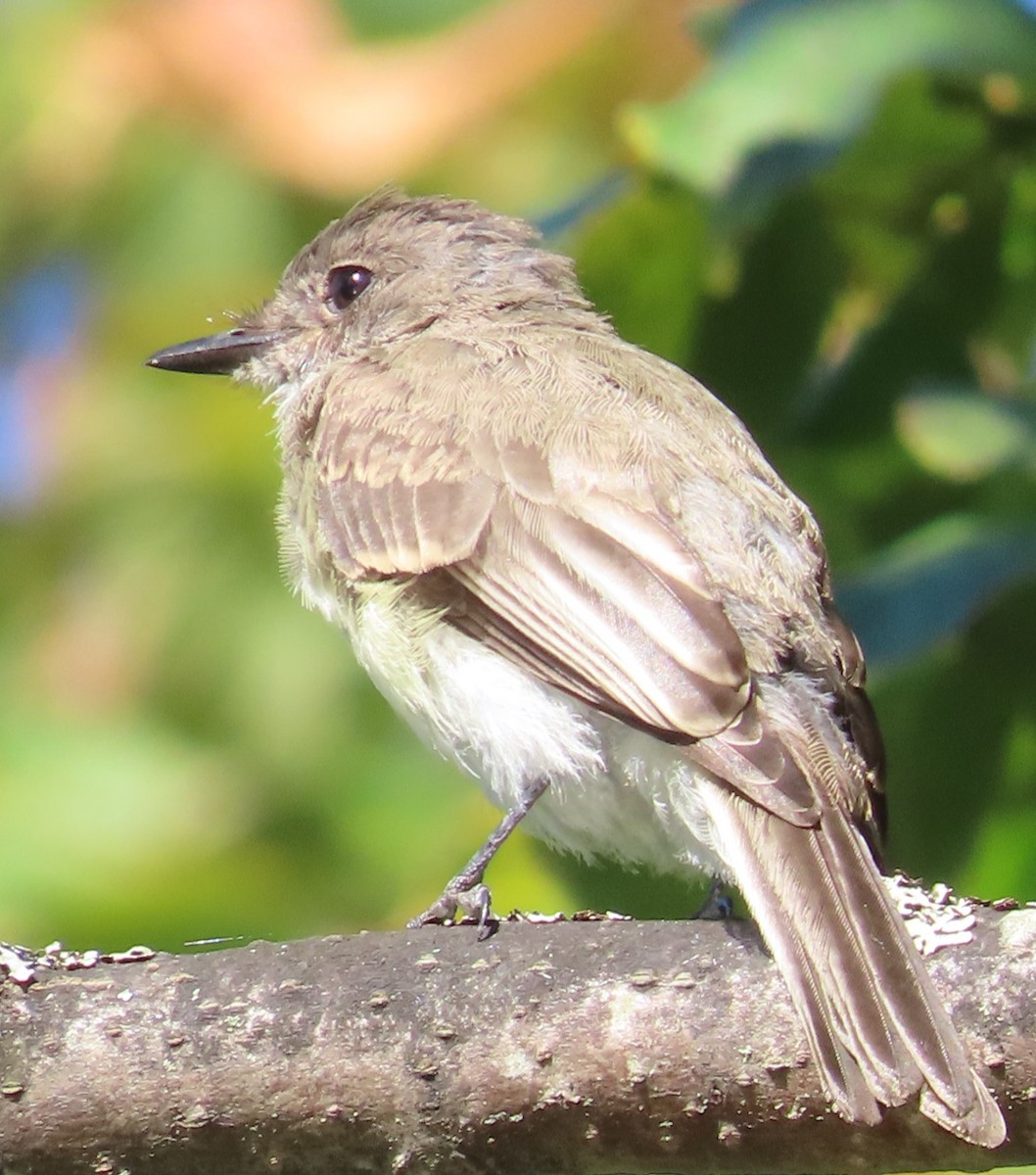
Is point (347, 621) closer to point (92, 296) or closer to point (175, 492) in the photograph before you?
point (175, 492)

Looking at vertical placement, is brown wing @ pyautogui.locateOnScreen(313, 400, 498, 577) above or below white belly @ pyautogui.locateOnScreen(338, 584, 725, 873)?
above

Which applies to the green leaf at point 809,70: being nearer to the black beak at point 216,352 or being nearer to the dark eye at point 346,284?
the dark eye at point 346,284

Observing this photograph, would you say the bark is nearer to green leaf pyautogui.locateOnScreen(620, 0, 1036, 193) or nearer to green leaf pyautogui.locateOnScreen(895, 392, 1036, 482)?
green leaf pyautogui.locateOnScreen(895, 392, 1036, 482)

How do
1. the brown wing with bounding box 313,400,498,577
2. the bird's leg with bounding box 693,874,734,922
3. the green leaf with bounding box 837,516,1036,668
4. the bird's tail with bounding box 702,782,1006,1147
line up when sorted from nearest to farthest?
1. the bird's tail with bounding box 702,782,1006,1147
2. the green leaf with bounding box 837,516,1036,668
3. the brown wing with bounding box 313,400,498,577
4. the bird's leg with bounding box 693,874,734,922

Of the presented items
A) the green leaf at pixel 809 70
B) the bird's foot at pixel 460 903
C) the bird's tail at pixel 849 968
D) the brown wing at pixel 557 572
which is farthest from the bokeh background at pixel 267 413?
the bird's tail at pixel 849 968

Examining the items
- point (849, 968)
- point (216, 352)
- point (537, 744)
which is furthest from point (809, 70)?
Answer: point (216, 352)

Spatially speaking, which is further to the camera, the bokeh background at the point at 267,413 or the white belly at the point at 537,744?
the bokeh background at the point at 267,413

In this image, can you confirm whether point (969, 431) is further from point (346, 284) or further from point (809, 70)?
point (346, 284)

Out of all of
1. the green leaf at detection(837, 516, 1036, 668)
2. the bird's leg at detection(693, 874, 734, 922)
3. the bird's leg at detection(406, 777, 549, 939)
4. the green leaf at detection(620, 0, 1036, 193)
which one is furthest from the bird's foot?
the green leaf at detection(620, 0, 1036, 193)
